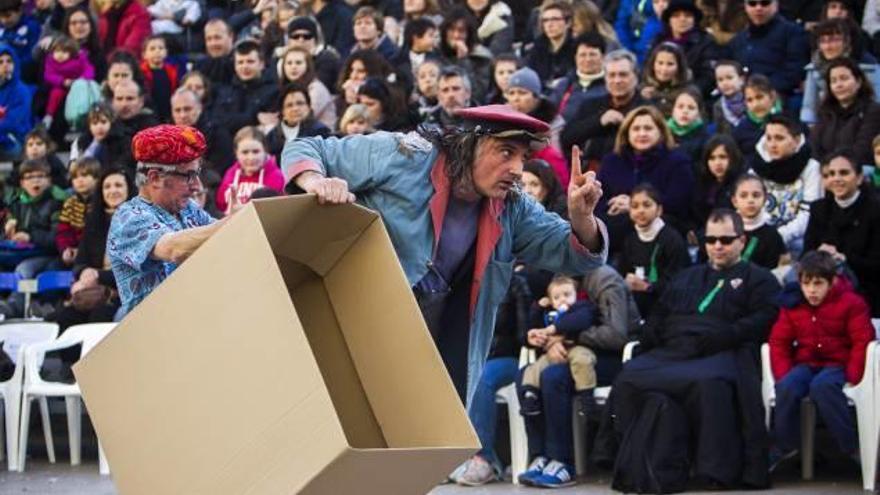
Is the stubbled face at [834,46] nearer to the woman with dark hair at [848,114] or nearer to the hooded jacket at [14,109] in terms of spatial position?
the woman with dark hair at [848,114]

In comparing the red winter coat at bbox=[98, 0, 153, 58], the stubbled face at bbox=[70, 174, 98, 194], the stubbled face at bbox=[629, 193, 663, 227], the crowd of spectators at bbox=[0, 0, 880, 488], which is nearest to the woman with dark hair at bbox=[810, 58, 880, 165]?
the crowd of spectators at bbox=[0, 0, 880, 488]

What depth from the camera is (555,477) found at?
952cm

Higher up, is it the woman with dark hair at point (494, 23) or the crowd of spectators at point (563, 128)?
the woman with dark hair at point (494, 23)

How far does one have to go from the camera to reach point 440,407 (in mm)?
5188

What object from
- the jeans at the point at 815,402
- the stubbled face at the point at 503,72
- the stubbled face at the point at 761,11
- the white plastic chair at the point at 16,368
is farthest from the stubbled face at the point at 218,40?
the jeans at the point at 815,402

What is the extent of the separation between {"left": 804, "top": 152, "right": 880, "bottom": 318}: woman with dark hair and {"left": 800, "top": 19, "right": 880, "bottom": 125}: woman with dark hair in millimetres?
1266

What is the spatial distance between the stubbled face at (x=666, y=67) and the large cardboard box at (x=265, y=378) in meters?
6.20

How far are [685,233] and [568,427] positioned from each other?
1510 millimetres

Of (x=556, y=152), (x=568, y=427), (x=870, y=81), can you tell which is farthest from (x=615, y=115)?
(x=568, y=427)

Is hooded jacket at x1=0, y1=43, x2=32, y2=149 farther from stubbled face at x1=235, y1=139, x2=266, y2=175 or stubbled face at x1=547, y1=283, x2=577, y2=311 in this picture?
stubbled face at x1=547, y1=283, x2=577, y2=311

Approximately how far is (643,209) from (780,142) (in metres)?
0.92

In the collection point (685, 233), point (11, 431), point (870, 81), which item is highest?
point (870, 81)

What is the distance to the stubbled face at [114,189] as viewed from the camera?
11.4 metres

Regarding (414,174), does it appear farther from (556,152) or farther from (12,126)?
(12,126)
